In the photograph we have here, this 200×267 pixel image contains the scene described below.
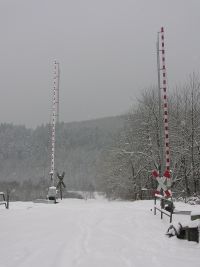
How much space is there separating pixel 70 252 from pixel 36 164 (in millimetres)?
147482

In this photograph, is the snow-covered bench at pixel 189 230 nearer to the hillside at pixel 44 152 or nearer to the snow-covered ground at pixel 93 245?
the snow-covered ground at pixel 93 245

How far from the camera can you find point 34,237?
472 inches

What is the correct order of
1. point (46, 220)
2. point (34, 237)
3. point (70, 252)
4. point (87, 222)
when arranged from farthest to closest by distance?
point (46, 220) → point (87, 222) → point (34, 237) → point (70, 252)

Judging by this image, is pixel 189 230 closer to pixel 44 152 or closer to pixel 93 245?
pixel 93 245

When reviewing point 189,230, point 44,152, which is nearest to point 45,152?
point 44,152

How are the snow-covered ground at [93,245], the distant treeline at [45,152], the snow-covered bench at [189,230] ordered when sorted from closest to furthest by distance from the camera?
the snow-covered ground at [93,245]
the snow-covered bench at [189,230]
the distant treeline at [45,152]

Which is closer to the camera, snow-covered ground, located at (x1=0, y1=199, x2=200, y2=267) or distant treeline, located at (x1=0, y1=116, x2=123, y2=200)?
snow-covered ground, located at (x1=0, y1=199, x2=200, y2=267)

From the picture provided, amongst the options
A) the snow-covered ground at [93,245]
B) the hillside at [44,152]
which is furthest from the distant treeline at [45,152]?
the snow-covered ground at [93,245]

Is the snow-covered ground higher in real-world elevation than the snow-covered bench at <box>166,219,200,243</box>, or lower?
lower

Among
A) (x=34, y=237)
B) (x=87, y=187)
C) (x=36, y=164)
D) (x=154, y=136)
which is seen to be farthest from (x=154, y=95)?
(x=36, y=164)

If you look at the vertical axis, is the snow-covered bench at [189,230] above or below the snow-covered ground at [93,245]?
above

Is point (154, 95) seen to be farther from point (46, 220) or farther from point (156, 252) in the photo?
point (156, 252)

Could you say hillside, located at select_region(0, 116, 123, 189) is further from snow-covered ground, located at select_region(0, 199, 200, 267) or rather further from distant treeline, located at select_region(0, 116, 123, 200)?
snow-covered ground, located at select_region(0, 199, 200, 267)

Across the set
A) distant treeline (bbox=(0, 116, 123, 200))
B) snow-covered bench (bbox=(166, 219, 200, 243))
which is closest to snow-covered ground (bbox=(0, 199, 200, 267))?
snow-covered bench (bbox=(166, 219, 200, 243))
